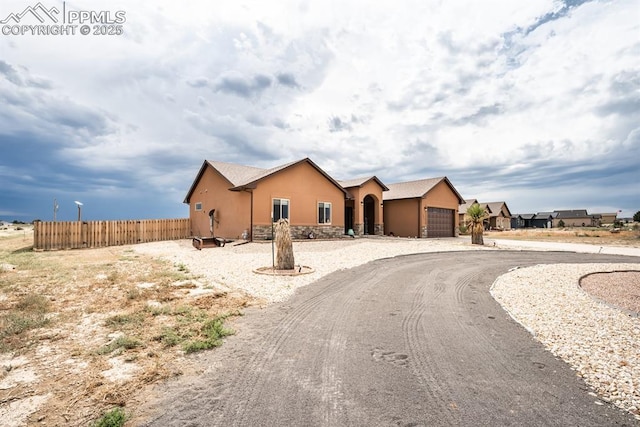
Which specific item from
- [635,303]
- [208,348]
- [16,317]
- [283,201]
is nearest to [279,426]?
A: [208,348]

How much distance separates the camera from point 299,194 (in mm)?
23109

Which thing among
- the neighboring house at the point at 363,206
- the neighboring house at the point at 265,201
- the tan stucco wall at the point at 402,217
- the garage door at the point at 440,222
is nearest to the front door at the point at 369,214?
the neighboring house at the point at 363,206

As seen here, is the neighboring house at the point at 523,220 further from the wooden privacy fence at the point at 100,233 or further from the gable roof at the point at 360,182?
the wooden privacy fence at the point at 100,233

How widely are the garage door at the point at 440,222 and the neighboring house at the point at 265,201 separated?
10.3 m

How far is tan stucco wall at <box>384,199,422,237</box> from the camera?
99.4ft

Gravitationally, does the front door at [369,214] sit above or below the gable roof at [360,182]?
below

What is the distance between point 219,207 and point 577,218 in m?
90.3

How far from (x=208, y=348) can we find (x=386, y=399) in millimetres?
2619

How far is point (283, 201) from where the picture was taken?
22250 mm

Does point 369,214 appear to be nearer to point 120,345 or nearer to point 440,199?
point 440,199

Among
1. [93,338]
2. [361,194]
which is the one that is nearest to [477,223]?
[361,194]

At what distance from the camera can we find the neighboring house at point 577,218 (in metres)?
74.8

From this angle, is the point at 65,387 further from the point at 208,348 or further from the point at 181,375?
the point at 208,348

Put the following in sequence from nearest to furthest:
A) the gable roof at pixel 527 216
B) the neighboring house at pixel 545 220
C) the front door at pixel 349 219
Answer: the front door at pixel 349 219 → the neighboring house at pixel 545 220 → the gable roof at pixel 527 216
